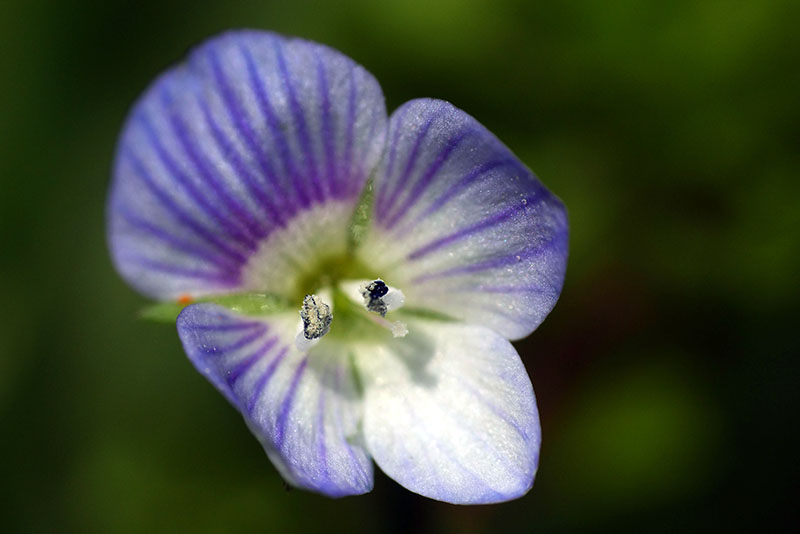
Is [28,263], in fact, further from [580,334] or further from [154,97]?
[580,334]

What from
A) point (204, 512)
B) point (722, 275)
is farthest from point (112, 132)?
point (722, 275)

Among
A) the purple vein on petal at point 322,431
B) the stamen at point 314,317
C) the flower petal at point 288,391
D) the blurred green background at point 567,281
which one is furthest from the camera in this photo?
the blurred green background at point 567,281

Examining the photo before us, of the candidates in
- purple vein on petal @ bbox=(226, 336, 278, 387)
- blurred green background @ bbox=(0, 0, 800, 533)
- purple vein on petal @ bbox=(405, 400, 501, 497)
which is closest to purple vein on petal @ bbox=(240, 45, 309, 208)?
purple vein on petal @ bbox=(226, 336, 278, 387)

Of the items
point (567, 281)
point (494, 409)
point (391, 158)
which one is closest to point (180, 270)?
point (391, 158)

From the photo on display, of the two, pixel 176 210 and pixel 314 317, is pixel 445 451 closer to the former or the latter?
pixel 314 317

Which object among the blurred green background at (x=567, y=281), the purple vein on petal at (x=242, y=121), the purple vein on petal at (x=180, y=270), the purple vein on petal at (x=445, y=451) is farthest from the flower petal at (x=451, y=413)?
the blurred green background at (x=567, y=281)

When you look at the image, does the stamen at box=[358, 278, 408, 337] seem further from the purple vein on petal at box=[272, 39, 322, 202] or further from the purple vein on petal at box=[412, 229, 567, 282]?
the purple vein on petal at box=[272, 39, 322, 202]

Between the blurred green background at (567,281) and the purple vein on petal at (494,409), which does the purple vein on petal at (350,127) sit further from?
the blurred green background at (567,281)
